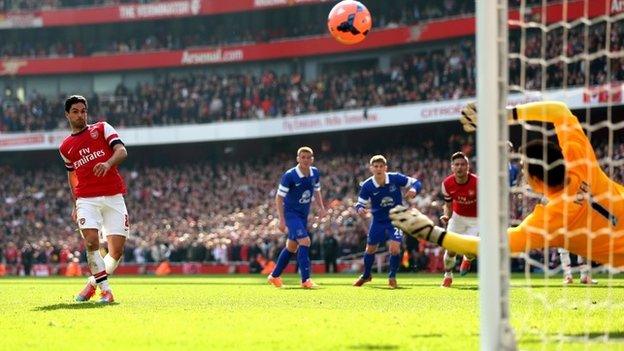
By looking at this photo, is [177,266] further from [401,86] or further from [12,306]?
[12,306]

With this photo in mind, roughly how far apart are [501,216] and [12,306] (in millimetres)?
7610

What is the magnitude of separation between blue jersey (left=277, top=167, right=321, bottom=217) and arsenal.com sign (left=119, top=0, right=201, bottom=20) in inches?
1223

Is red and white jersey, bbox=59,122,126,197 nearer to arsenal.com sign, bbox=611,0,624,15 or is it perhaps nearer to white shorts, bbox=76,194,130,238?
white shorts, bbox=76,194,130,238

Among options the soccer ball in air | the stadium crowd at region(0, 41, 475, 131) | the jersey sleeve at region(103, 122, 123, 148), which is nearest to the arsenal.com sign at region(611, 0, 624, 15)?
the stadium crowd at region(0, 41, 475, 131)

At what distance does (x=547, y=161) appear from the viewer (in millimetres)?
8328

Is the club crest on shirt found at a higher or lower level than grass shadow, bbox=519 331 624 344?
higher

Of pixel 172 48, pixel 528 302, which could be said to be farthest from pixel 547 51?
pixel 528 302

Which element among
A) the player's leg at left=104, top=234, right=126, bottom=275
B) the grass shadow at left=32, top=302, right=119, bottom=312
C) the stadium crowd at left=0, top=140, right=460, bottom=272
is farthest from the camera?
the stadium crowd at left=0, top=140, right=460, bottom=272

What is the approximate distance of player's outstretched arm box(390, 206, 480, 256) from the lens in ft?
26.0

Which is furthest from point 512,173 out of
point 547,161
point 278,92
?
point 278,92

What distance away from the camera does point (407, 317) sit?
977 centimetres

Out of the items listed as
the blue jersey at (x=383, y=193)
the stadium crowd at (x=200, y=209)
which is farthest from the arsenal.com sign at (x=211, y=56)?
the blue jersey at (x=383, y=193)

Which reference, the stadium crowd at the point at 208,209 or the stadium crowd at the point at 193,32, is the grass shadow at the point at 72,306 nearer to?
the stadium crowd at the point at 208,209

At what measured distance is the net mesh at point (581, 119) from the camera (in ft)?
27.2
